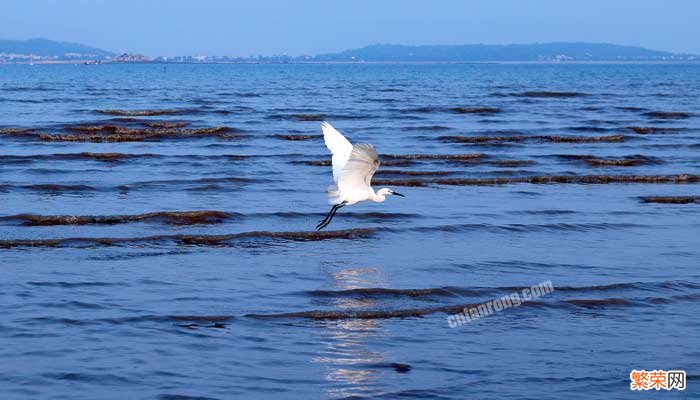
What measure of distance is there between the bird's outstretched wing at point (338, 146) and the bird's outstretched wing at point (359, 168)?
121mm

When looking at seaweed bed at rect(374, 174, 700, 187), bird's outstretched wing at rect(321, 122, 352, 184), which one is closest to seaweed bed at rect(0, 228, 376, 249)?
bird's outstretched wing at rect(321, 122, 352, 184)

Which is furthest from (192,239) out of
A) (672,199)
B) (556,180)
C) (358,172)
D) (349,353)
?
(556,180)

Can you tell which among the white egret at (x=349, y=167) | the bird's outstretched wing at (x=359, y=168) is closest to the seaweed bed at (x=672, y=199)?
the white egret at (x=349, y=167)

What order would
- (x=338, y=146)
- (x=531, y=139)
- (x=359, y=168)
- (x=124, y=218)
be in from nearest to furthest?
(x=359, y=168)
(x=338, y=146)
(x=124, y=218)
(x=531, y=139)

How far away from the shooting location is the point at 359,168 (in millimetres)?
11961

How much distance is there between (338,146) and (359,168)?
0.41m

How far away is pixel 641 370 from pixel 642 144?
68.5ft

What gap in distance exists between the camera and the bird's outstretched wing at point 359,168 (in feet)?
36.8

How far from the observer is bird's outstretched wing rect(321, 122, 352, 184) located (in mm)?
12180

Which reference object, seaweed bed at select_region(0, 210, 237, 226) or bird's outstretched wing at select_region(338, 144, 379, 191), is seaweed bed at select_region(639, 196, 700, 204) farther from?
bird's outstretched wing at select_region(338, 144, 379, 191)

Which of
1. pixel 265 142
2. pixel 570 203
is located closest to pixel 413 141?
→ pixel 265 142

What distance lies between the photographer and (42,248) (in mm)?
13312

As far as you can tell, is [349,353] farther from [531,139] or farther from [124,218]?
[531,139]

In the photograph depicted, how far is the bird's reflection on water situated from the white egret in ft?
4.40
